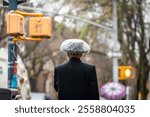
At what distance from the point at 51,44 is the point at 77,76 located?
1880 inches

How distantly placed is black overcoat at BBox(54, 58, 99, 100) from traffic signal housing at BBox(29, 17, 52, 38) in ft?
18.2

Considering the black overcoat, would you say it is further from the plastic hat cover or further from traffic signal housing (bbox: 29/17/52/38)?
traffic signal housing (bbox: 29/17/52/38)

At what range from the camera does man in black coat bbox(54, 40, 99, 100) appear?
9.46 meters

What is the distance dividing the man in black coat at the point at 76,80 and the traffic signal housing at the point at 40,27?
5.53 m

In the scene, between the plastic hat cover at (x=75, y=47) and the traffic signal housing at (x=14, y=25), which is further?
the traffic signal housing at (x=14, y=25)

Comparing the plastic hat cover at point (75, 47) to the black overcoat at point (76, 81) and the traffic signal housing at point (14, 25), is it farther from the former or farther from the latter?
the traffic signal housing at point (14, 25)

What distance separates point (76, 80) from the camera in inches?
376

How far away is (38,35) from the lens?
15.1 meters

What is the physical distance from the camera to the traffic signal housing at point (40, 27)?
1511cm

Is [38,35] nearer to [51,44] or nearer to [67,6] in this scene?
[67,6]

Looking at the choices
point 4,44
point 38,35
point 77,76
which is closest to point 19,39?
point 38,35

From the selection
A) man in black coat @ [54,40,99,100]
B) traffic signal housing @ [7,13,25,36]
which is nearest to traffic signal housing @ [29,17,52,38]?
traffic signal housing @ [7,13,25,36]

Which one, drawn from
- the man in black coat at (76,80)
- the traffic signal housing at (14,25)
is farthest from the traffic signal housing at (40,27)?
the man in black coat at (76,80)

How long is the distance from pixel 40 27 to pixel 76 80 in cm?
575
